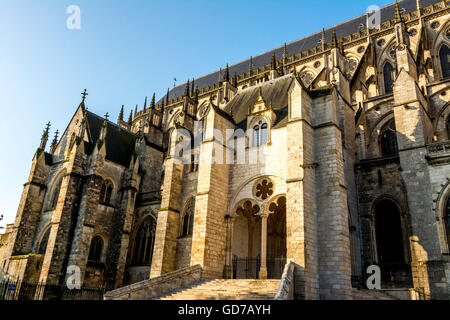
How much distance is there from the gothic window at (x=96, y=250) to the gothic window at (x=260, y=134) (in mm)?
12053

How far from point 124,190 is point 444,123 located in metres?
19.7


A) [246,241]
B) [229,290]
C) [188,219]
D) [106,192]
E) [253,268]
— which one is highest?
[106,192]

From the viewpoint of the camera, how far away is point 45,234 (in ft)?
76.0

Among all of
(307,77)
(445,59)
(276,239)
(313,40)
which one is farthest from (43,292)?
(313,40)

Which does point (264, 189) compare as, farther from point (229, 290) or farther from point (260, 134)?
point (229, 290)

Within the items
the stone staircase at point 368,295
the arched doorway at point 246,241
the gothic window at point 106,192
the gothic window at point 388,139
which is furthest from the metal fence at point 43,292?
the gothic window at point 388,139

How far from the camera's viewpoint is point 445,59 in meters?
27.0

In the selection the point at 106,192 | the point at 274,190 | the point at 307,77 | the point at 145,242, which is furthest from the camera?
the point at 307,77

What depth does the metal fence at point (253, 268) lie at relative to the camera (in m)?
16.2

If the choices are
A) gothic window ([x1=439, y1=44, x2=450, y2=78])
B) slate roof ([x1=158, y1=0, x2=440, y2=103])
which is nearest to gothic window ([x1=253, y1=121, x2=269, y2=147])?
gothic window ([x1=439, y1=44, x2=450, y2=78])

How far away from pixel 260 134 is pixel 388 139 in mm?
9694
